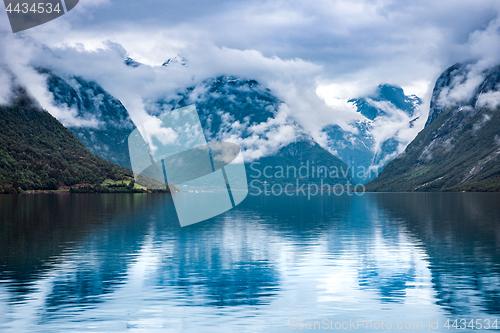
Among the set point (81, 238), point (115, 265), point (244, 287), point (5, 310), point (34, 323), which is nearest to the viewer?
point (34, 323)

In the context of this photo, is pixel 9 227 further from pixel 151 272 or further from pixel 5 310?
pixel 5 310

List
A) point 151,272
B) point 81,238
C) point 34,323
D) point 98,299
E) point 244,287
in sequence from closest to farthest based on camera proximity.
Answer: point 34,323
point 98,299
point 244,287
point 151,272
point 81,238

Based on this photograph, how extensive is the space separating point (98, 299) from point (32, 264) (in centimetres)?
1691

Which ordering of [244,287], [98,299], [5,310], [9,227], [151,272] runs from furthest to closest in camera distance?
[9,227], [151,272], [244,287], [98,299], [5,310]

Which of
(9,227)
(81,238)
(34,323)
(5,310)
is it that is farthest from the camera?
(9,227)

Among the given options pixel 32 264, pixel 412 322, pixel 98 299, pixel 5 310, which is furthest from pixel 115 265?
pixel 412 322

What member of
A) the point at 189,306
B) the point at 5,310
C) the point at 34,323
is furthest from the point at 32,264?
the point at 189,306

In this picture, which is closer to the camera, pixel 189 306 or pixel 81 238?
pixel 189 306

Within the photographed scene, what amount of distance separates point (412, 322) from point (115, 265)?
3215 centimetres

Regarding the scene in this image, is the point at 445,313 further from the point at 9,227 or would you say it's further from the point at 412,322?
the point at 9,227

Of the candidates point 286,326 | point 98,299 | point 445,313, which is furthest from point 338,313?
point 98,299

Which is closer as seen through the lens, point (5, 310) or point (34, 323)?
point (34, 323)

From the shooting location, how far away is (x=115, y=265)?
48.5 meters

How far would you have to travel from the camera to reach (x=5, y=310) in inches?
1228
